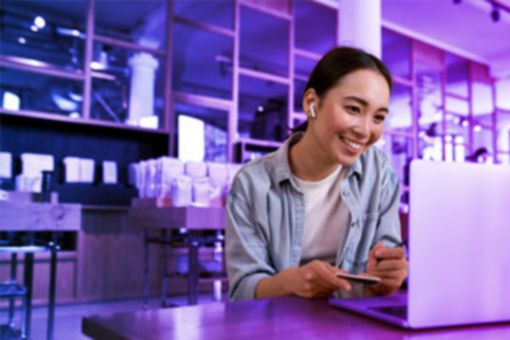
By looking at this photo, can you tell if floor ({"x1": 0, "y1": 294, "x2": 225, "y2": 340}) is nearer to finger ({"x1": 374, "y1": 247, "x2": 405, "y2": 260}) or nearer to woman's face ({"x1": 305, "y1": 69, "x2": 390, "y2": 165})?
woman's face ({"x1": 305, "y1": 69, "x2": 390, "y2": 165})

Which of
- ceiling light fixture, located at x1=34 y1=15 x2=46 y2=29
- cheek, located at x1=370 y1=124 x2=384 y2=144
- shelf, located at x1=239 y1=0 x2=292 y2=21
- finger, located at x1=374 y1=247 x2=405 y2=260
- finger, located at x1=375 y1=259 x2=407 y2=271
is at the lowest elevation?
finger, located at x1=375 y1=259 x2=407 y2=271

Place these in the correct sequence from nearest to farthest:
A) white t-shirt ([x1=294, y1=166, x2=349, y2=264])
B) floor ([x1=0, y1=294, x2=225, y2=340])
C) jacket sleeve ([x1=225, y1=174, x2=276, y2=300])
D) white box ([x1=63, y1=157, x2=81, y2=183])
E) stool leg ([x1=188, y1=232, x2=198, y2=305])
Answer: jacket sleeve ([x1=225, y1=174, x2=276, y2=300]) < white t-shirt ([x1=294, y1=166, x2=349, y2=264]) < floor ([x1=0, y1=294, x2=225, y2=340]) < stool leg ([x1=188, y1=232, x2=198, y2=305]) < white box ([x1=63, y1=157, x2=81, y2=183])

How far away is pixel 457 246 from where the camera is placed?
65cm

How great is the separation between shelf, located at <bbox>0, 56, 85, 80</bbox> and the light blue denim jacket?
3.90 m

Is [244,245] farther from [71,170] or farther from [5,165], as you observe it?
[71,170]

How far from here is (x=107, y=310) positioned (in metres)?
4.00

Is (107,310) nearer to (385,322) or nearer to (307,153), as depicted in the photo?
(307,153)

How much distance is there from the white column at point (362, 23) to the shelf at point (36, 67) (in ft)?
7.93

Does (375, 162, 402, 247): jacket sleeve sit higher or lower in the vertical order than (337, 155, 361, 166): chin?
lower

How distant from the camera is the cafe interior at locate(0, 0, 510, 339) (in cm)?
338

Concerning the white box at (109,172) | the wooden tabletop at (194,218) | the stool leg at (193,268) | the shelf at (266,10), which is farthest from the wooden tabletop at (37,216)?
the shelf at (266,10)

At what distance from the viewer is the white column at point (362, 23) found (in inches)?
162

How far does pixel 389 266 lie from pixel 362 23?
3.53 meters

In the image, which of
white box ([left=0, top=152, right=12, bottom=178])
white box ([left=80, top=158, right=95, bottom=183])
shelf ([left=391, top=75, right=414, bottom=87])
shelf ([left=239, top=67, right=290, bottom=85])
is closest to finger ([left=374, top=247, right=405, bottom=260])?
→ white box ([left=0, top=152, right=12, bottom=178])
